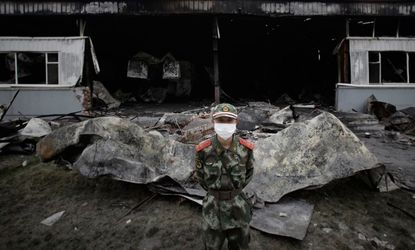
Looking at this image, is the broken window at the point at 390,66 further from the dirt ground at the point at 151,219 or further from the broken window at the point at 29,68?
the broken window at the point at 29,68

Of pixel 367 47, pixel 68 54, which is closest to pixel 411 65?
pixel 367 47

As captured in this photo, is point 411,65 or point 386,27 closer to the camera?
point 411,65

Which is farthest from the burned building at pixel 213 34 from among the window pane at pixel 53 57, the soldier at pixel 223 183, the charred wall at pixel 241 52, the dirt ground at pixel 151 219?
the soldier at pixel 223 183

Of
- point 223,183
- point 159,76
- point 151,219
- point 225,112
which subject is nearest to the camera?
point 225,112

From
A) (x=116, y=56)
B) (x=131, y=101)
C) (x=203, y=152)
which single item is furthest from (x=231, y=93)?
(x=203, y=152)

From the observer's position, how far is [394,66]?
39.6 feet

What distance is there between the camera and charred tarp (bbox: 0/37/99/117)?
11188 mm

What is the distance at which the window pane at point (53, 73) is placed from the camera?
11.4 m

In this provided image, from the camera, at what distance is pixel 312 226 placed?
414cm

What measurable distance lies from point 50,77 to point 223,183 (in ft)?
34.3

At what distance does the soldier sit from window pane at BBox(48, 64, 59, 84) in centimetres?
1011

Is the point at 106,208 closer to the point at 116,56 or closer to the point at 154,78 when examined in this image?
the point at 154,78

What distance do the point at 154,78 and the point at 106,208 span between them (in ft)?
35.8

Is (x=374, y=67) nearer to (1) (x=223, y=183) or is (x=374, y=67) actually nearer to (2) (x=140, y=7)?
(2) (x=140, y=7)
